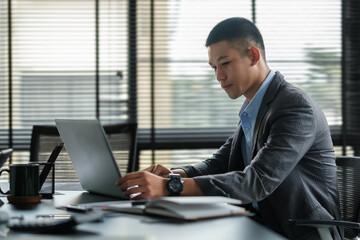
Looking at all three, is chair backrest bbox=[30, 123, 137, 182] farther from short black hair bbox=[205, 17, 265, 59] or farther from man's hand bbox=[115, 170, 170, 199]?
man's hand bbox=[115, 170, 170, 199]

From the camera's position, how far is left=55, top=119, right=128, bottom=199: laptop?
1.67 meters

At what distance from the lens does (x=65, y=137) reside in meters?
1.84

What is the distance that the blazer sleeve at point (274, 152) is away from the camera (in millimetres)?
1607

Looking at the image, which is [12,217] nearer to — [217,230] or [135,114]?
[217,230]

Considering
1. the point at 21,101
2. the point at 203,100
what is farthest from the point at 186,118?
the point at 21,101

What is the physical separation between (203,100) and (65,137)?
6.43 ft

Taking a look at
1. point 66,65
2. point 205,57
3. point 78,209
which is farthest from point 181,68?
point 78,209

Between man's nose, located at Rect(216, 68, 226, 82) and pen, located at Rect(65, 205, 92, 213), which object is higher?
man's nose, located at Rect(216, 68, 226, 82)

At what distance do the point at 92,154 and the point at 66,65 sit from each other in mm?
2037

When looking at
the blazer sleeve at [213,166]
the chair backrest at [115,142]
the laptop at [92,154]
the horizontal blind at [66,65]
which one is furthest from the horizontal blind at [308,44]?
the laptop at [92,154]

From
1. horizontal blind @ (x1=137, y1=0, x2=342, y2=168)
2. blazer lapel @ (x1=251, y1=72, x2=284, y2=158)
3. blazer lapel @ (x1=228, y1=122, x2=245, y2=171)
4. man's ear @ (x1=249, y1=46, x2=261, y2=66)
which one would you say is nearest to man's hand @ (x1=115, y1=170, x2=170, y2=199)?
blazer lapel @ (x1=251, y1=72, x2=284, y2=158)

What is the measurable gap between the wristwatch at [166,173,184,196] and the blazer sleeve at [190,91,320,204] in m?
0.07

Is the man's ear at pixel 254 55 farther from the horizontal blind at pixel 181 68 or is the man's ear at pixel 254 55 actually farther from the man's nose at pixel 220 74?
the horizontal blind at pixel 181 68

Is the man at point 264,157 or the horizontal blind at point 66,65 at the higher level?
the horizontal blind at point 66,65
